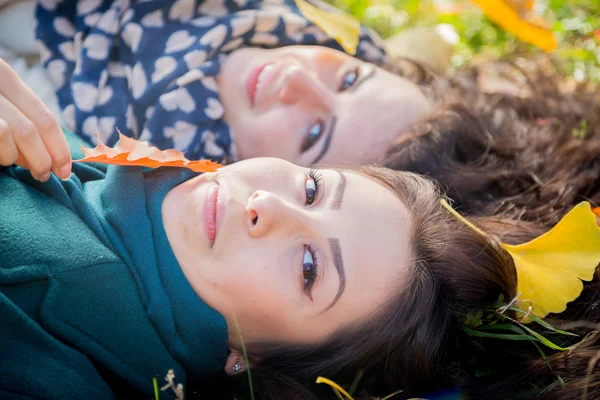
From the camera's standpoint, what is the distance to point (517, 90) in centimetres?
346

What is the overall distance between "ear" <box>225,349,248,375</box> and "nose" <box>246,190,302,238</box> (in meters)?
0.41

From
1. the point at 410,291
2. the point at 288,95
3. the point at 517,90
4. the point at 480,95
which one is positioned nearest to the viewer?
the point at 410,291

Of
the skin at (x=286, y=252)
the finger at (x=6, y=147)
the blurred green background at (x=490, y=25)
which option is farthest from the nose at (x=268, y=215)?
the blurred green background at (x=490, y=25)

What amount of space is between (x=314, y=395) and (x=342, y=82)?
1.28 m

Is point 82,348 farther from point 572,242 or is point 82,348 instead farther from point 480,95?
point 480,95

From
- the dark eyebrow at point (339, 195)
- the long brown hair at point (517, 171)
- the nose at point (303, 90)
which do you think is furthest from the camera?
the nose at point (303, 90)

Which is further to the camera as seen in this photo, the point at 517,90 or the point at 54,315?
the point at 517,90

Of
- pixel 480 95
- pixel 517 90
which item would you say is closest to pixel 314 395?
pixel 480 95

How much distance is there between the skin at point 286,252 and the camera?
1.66 meters

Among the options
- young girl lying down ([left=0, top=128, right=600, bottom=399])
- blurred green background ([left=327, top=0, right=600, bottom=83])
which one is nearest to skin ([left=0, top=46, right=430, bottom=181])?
young girl lying down ([left=0, top=128, right=600, bottom=399])

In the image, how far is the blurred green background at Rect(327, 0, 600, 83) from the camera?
356 centimetres

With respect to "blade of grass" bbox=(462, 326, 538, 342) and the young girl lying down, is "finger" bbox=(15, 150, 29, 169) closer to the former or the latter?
the young girl lying down

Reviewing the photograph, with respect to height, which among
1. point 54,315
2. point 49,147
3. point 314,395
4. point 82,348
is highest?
point 49,147

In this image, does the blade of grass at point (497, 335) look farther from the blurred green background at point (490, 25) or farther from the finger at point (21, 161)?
the blurred green background at point (490, 25)
